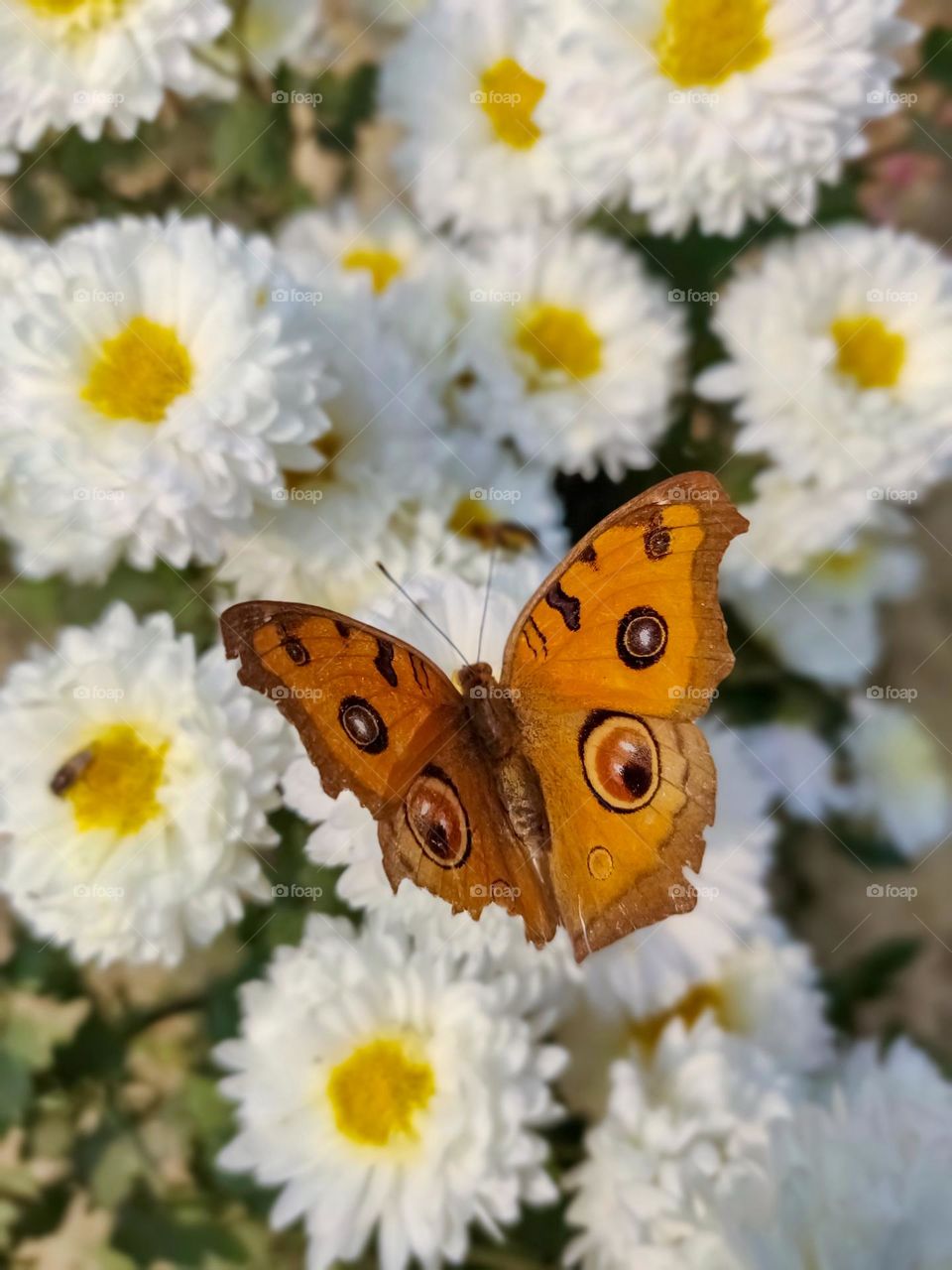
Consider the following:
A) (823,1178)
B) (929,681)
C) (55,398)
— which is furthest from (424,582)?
(929,681)

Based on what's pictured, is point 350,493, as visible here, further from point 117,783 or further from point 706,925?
point 706,925

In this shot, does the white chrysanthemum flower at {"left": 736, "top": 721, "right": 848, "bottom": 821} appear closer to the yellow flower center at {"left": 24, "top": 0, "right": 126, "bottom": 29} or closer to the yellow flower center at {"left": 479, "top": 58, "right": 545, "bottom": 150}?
the yellow flower center at {"left": 479, "top": 58, "right": 545, "bottom": 150}

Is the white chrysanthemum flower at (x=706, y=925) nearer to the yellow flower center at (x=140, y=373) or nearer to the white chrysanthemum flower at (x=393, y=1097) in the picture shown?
the white chrysanthemum flower at (x=393, y=1097)

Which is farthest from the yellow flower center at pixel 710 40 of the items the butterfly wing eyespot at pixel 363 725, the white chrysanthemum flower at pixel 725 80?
the butterfly wing eyespot at pixel 363 725

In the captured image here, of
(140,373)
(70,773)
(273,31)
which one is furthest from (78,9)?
(70,773)

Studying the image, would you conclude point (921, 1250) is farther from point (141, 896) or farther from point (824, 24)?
point (824, 24)

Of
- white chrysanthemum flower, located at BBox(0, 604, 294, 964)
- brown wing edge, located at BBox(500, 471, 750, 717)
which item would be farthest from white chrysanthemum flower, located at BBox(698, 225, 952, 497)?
white chrysanthemum flower, located at BBox(0, 604, 294, 964)

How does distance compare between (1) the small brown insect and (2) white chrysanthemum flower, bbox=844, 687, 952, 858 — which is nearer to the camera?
(1) the small brown insect
